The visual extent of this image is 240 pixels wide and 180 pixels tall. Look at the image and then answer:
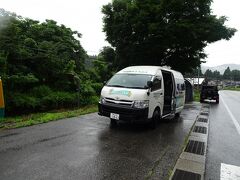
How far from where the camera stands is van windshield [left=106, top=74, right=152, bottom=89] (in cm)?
832

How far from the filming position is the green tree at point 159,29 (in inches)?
747

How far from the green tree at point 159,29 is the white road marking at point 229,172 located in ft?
48.5

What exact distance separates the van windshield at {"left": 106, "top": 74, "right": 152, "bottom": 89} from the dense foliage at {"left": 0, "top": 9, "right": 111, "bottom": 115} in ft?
14.9

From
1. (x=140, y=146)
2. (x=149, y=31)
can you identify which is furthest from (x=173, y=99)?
(x=149, y=31)

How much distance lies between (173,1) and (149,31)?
9.70 ft

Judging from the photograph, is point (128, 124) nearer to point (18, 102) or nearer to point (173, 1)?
point (18, 102)

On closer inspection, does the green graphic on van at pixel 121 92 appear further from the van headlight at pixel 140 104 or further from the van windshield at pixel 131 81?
the van windshield at pixel 131 81

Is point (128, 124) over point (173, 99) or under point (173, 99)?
under

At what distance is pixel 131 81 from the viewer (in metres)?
8.65

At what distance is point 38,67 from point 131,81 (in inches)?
259

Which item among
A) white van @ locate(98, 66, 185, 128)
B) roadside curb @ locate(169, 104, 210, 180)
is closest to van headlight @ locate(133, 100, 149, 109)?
white van @ locate(98, 66, 185, 128)

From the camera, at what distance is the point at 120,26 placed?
66.6 feet

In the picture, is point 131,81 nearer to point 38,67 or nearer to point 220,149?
point 220,149

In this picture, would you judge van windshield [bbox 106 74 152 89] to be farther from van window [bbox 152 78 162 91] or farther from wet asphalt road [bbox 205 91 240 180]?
wet asphalt road [bbox 205 91 240 180]
